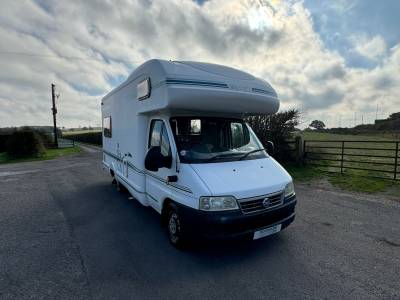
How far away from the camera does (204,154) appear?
404 centimetres

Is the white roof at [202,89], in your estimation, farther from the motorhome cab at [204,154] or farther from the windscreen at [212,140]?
the windscreen at [212,140]

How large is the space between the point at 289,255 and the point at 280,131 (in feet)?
30.3

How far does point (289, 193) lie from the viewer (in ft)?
13.3

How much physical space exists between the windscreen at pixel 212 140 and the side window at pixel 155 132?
0.40 metres

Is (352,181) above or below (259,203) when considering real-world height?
below

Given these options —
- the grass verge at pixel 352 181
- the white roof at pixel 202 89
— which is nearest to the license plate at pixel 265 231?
the white roof at pixel 202 89

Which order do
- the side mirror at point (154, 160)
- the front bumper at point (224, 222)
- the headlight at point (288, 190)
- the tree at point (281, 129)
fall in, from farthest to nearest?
the tree at point (281, 129), the headlight at point (288, 190), the side mirror at point (154, 160), the front bumper at point (224, 222)

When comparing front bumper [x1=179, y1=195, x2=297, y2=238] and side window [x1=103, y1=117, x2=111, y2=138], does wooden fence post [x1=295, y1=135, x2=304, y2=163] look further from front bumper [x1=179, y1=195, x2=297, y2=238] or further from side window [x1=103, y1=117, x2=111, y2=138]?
front bumper [x1=179, y1=195, x2=297, y2=238]

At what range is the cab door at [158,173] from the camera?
4.20 metres

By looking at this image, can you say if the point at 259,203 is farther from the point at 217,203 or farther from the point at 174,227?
the point at 174,227

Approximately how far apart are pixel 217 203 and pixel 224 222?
10.2 inches

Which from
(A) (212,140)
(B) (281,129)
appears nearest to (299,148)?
(B) (281,129)

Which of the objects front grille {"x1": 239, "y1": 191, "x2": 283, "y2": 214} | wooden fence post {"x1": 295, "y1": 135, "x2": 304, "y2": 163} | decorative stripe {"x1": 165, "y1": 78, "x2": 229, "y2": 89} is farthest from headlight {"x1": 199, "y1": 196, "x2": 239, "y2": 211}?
wooden fence post {"x1": 295, "y1": 135, "x2": 304, "y2": 163}

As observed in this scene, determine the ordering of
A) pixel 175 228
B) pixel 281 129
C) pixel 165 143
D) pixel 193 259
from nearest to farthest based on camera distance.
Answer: pixel 193 259 < pixel 175 228 < pixel 165 143 < pixel 281 129
